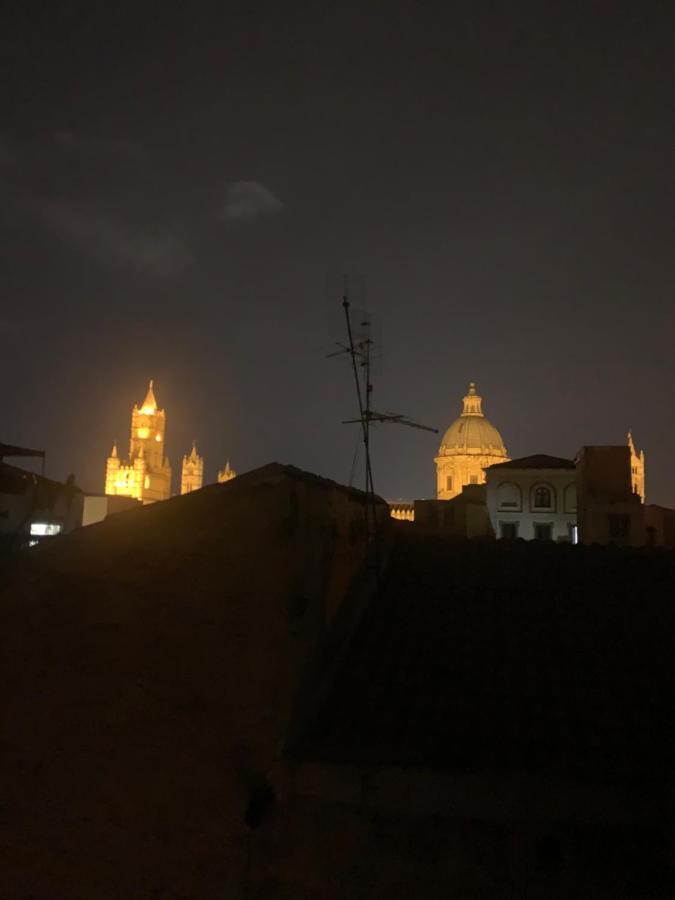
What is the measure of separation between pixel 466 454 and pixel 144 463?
4847 centimetres

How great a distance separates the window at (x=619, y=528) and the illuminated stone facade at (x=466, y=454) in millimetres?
33248

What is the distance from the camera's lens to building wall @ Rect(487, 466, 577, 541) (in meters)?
38.7

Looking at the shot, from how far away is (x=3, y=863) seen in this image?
18.6 feet

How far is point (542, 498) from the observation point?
3934 centimetres

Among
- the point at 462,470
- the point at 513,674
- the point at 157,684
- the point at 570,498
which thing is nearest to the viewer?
A: the point at 157,684

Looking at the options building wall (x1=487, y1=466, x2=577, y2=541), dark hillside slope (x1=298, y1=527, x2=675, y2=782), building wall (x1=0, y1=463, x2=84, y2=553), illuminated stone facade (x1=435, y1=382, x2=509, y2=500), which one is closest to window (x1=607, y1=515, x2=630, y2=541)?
dark hillside slope (x1=298, y1=527, x2=675, y2=782)

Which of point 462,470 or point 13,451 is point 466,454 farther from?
point 13,451

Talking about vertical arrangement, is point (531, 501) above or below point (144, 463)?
below

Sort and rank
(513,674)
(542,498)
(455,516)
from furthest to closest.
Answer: (542,498), (455,516), (513,674)

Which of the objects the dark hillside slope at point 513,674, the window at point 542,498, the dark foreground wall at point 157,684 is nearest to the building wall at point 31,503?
the dark foreground wall at point 157,684

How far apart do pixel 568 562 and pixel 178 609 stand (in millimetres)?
5991

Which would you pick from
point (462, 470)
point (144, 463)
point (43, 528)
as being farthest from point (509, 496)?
point (144, 463)

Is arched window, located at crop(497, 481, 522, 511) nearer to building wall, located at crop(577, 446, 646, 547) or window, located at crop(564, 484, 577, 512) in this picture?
window, located at crop(564, 484, 577, 512)

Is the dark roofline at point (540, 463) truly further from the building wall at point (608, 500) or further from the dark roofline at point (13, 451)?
the dark roofline at point (13, 451)
